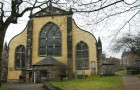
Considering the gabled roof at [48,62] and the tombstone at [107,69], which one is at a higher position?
the gabled roof at [48,62]

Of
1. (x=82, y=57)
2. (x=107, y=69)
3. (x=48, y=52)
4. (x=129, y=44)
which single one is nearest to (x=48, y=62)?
(x=48, y=52)

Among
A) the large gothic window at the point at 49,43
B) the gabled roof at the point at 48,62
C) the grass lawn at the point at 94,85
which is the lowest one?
the grass lawn at the point at 94,85

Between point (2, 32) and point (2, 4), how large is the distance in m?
2.75

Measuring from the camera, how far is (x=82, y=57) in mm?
45406

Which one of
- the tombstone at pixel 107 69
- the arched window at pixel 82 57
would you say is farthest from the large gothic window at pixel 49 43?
the tombstone at pixel 107 69

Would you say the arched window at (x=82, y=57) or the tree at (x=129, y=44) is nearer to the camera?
the arched window at (x=82, y=57)

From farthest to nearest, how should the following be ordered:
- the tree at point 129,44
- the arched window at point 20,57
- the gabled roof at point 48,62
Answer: the tree at point 129,44 → the arched window at point 20,57 → the gabled roof at point 48,62

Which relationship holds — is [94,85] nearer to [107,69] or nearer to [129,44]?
[107,69]

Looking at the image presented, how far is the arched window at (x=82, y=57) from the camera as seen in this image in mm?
45344

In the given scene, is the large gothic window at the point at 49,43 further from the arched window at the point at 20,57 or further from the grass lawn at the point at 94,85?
the grass lawn at the point at 94,85

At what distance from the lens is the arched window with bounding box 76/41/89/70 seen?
45344 millimetres

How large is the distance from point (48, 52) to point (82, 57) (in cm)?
557

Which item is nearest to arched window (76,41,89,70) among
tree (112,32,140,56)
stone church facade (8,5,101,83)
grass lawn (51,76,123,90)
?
stone church facade (8,5,101,83)

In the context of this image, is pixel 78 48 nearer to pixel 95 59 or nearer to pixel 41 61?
pixel 95 59
